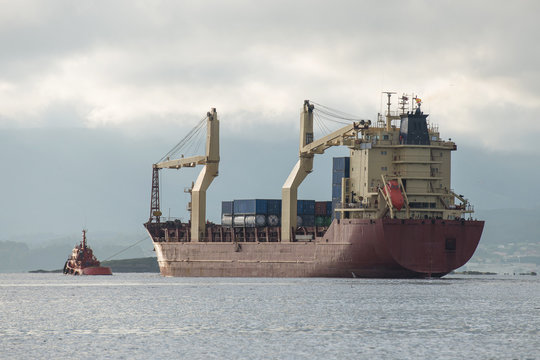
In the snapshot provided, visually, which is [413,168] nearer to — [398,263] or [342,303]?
[398,263]

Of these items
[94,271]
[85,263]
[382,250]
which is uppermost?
[382,250]

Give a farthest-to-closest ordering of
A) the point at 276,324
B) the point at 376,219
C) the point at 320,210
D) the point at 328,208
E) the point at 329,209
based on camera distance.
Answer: the point at 320,210 → the point at 328,208 → the point at 329,209 → the point at 376,219 → the point at 276,324

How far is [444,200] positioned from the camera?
94.4 m

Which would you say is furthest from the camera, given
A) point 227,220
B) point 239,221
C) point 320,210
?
point 227,220

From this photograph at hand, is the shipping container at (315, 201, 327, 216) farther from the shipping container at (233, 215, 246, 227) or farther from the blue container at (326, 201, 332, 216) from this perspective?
the shipping container at (233, 215, 246, 227)

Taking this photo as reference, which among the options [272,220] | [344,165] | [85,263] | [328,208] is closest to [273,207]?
[272,220]

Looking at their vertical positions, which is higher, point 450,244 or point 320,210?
point 320,210

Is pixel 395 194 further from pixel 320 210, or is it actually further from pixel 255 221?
pixel 255 221

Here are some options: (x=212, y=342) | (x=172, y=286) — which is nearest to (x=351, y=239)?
(x=172, y=286)

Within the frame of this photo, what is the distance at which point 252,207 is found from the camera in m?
109

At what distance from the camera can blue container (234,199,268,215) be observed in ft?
355

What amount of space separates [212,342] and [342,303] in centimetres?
2258

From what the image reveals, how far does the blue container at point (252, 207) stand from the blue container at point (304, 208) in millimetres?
3390

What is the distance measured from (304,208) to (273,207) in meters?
3.22
